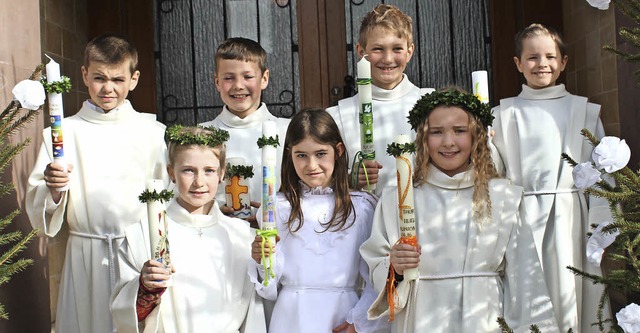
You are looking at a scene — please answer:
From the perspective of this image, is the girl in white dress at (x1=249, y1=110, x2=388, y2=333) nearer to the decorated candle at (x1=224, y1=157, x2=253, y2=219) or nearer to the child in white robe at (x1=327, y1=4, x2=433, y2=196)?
the decorated candle at (x1=224, y1=157, x2=253, y2=219)

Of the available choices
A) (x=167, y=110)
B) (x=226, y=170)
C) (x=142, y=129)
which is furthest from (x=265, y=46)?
(x=226, y=170)

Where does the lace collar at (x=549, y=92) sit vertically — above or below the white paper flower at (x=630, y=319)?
above

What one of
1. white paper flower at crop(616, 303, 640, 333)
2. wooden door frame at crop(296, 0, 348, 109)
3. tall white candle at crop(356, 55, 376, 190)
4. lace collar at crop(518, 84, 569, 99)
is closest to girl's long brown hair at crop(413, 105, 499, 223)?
tall white candle at crop(356, 55, 376, 190)

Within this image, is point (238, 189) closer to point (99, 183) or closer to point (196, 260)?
point (196, 260)

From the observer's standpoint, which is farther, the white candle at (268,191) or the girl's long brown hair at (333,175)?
the girl's long brown hair at (333,175)

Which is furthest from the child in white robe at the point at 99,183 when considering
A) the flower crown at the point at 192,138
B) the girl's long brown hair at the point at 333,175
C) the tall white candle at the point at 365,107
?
the tall white candle at the point at 365,107

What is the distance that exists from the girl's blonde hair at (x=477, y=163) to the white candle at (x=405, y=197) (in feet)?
1.09

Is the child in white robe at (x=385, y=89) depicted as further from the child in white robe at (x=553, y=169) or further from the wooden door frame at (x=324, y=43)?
the wooden door frame at (x=324, y=43)

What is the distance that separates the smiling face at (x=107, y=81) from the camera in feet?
13.9

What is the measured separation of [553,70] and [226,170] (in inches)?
70.1

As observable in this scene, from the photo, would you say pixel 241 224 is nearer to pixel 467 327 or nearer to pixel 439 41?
pixel 467 327

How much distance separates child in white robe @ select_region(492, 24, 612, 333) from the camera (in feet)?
14.1

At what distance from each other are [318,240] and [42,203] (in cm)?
135

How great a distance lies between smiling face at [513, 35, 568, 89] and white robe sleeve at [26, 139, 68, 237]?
2412 mm
